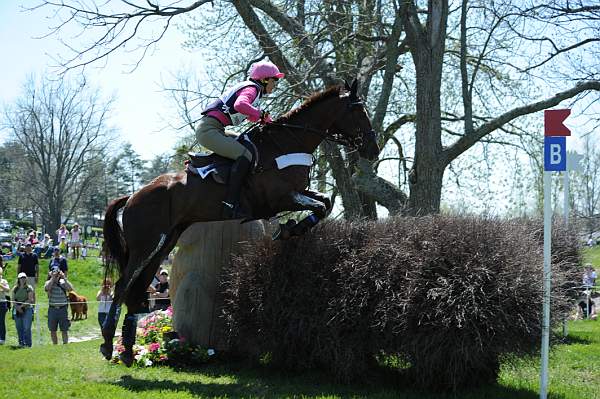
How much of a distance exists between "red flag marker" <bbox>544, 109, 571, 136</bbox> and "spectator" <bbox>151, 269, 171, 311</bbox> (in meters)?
8.75

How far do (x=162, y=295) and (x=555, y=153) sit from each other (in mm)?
9564

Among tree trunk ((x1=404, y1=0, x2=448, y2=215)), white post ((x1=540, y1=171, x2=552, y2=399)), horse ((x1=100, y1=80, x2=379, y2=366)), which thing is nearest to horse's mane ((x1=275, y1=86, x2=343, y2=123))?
horse ((x1=100, y1=80, x2=379, y2=366))

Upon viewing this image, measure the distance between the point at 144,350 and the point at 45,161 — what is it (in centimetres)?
4782

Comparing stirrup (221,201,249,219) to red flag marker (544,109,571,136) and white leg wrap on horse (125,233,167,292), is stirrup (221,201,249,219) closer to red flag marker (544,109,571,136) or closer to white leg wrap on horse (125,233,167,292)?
white leg wrap on horse (125,233,167,292)

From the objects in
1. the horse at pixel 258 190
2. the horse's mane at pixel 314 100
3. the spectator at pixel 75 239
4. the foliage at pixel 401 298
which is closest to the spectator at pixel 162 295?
the horse at pixel 258 190

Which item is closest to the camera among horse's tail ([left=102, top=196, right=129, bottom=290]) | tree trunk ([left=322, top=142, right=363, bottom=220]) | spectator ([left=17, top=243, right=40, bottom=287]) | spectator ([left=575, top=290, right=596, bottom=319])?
horse's tail ([left=102, top=196, right=129, bottom=290])

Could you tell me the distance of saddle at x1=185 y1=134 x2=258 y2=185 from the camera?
7.67 meters

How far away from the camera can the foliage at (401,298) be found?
20.0 ft

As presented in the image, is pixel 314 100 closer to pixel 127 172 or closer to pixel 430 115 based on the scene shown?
pixel 430 115

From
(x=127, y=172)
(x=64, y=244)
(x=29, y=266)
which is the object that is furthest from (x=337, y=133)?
(x=127, y=172)

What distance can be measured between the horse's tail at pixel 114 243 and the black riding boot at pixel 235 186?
184 centimetres

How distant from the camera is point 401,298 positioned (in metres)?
6.34

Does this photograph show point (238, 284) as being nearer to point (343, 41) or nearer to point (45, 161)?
point (343, 41)

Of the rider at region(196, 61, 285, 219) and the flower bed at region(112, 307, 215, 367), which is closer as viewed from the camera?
the rider at region(196, 61, 285, 219)
